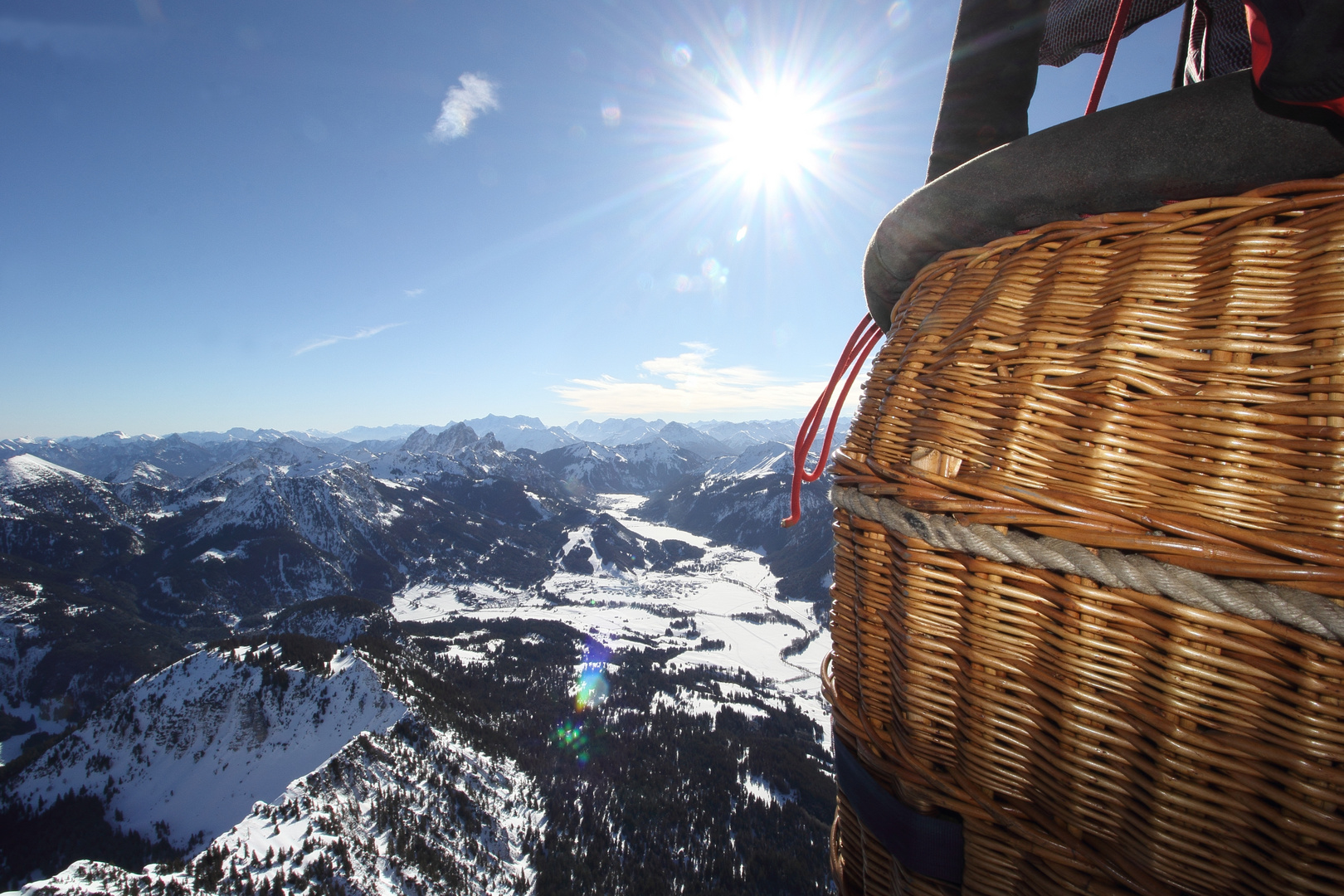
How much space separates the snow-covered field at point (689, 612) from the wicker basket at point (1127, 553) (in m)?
86.3

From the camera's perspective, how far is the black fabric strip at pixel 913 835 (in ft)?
3.73

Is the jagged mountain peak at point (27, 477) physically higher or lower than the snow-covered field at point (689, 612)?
higher

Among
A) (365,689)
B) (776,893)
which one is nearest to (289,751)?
(365,689)

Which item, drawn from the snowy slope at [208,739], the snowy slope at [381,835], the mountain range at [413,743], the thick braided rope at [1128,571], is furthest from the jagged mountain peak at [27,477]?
the thick braided rope at [1128,571]

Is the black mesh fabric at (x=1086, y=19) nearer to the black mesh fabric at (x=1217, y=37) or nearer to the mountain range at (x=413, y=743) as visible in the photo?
the black mesh fabric at (x=1217, y=37)

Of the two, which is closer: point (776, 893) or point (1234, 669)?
point (1234, 669)

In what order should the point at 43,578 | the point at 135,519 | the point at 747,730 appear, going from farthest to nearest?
the point at 135,519 → the point at 43,578 → the point at 747,730

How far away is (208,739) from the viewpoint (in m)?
53.9

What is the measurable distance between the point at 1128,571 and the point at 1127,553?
8 cm

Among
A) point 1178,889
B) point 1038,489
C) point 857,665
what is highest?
point 1038,489

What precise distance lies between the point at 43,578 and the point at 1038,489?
729ft

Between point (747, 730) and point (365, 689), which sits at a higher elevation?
point (365, 689)

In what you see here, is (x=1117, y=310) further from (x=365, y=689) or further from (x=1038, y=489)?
(x=365, y=689)

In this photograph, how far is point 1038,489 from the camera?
96 centimetres
